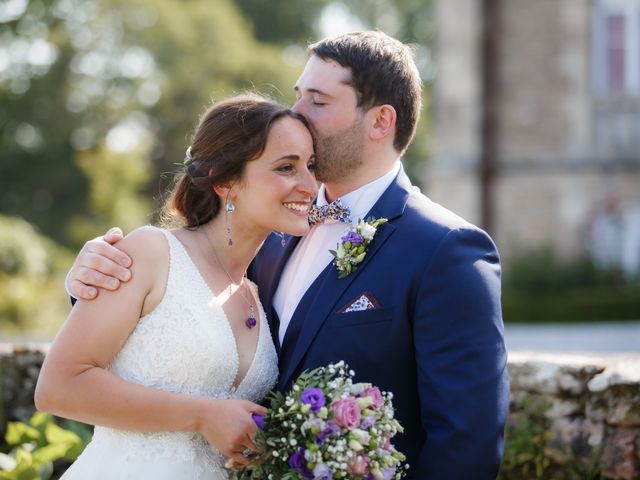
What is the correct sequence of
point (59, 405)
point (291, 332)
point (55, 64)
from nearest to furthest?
1. point (59, 405)
2. point (291, 332)
3. point (55, 64)

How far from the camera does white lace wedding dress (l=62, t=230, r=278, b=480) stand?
11.6 ft

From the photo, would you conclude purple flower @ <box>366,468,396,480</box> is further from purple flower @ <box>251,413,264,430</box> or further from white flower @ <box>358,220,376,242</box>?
white flower @ <box>358,220,376,242</box>

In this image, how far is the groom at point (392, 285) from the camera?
3381 mm

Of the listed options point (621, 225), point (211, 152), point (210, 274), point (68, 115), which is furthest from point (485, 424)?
point (68, 115)

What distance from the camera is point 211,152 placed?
149 inches

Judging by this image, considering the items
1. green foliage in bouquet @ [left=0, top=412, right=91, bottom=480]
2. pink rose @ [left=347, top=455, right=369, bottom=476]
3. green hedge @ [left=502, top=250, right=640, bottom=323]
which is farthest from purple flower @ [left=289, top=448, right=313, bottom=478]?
green hedge @ [left=502, top=250, right=640, bottom=323]

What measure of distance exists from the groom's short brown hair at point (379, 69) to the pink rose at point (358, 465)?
156 centimetres

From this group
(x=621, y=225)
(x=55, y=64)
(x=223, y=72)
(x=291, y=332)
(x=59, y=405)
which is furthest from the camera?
(x=223, y=72)

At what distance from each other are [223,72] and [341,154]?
102 feet

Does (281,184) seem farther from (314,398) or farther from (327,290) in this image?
(314,398)

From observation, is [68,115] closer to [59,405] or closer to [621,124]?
[621,124]

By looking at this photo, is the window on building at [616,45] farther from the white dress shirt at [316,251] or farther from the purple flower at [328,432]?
the purple flower at [328,432]

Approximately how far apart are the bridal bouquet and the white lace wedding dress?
1.42 ft

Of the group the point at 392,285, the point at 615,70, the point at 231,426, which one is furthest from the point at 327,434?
the point at 615,70
